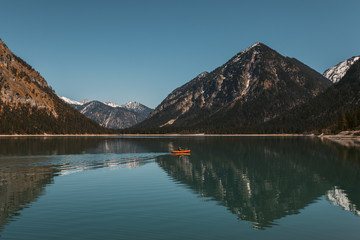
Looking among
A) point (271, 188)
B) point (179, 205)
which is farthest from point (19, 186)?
point (271, 188)

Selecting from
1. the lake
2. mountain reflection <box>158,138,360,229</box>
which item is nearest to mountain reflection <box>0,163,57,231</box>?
the lake

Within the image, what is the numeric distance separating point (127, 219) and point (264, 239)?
12.1m

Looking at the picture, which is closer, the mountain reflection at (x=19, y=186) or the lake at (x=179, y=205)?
the lake at (x=179, y=205)

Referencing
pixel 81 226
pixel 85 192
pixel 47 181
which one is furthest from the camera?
pixel 47 181

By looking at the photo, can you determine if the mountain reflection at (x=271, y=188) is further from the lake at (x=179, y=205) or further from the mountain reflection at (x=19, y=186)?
the mountain reflection at (x=19, y=186)

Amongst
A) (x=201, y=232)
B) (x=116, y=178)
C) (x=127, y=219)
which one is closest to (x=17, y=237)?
(x=127, y=219)

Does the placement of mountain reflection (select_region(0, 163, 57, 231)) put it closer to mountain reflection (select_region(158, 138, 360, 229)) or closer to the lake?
the lake

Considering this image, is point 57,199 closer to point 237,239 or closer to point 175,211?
point 175,211

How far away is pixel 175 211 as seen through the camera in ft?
107

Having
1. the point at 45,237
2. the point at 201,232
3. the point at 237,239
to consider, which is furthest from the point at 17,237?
the point at 237,239

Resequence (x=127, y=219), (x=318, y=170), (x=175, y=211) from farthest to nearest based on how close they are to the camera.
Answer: (x=318, y=170) → (x=175, y=211) → (x=127, y=219)

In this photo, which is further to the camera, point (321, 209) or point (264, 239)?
point (321, 209)

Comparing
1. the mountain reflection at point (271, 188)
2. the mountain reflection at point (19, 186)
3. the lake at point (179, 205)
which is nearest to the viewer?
the lake at point (179, 205)

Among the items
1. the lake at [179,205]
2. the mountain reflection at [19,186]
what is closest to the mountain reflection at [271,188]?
the lake at [179,205]
